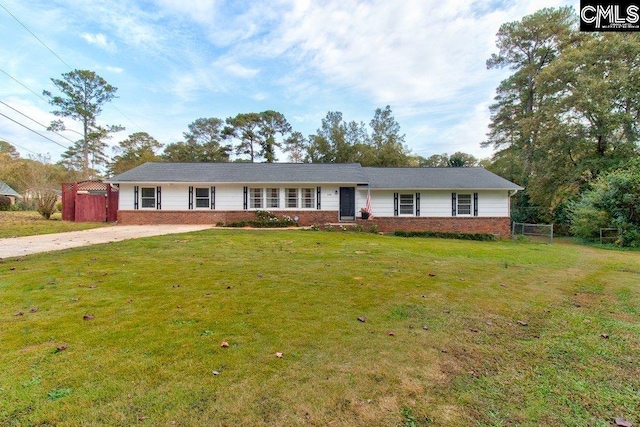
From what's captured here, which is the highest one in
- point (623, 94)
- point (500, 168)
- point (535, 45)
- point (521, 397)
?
point (535, 45)

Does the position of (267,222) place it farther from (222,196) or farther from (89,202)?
(89,202)

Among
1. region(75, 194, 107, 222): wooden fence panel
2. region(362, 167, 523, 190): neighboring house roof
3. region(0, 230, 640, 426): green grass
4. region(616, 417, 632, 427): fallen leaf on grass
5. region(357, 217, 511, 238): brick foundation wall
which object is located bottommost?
region(616, 417, 632, 427): fallen leaf on grass

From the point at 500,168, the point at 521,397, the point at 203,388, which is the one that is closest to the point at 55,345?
the point at 203,388

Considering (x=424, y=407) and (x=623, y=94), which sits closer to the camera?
(x=424, y=407)

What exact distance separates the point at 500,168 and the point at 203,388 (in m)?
36.1

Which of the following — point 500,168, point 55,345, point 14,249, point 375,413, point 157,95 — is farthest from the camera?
point 500,168

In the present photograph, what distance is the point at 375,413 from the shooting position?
217 cm

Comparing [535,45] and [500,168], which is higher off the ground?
[535,45]

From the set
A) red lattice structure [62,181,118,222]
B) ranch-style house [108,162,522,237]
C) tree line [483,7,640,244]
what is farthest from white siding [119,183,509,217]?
tree line [483,7,640,244]

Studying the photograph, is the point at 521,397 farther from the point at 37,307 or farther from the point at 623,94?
the point at 623,94

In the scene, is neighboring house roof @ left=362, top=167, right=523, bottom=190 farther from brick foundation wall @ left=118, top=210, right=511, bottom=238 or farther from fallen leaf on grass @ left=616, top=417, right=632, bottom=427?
fallen leaf on grass @ left=616, top=417, right=632, bottom=427

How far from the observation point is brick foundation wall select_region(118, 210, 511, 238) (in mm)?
18312

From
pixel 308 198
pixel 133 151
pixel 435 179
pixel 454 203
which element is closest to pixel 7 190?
pixel 133 151

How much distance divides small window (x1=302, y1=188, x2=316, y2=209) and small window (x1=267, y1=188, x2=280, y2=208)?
1715 millimetres
